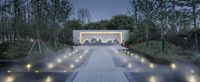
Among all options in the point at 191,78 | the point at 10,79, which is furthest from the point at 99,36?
the point at 10,79

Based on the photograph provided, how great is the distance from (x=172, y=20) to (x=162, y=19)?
527 centimetres

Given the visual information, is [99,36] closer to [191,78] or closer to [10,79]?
[191,78]

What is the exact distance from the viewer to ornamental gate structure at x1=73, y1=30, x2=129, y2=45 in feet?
197

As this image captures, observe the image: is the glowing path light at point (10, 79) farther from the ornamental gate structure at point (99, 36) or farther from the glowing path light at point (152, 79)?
the ornamental gate structure at point (99, 36)

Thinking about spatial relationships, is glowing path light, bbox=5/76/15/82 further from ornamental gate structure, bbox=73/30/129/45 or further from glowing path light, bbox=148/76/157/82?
ornamental gate structure, bbox=73/30/129/45

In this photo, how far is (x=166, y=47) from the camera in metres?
28.6

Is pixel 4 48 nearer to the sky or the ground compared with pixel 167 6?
nearer to the ground

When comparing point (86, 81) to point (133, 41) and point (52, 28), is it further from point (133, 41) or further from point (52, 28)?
point (133, 41)

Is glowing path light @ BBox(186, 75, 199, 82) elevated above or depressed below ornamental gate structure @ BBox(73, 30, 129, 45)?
→ below

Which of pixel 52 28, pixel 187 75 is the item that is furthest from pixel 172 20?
pixel 187 75

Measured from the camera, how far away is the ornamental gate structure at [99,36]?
197ft

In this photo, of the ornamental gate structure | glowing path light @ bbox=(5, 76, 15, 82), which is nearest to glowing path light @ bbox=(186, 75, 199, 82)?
glowing path light @ bbox=(5, 76, 15, 82)

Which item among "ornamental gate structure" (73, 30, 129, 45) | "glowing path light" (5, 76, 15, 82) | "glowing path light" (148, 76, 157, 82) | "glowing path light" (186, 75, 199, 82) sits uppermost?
"ornamental gate structure" (73, 30, 129, 45)

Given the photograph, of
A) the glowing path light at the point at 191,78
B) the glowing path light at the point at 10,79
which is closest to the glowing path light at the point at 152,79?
the glowing path light at the point at 191,78
